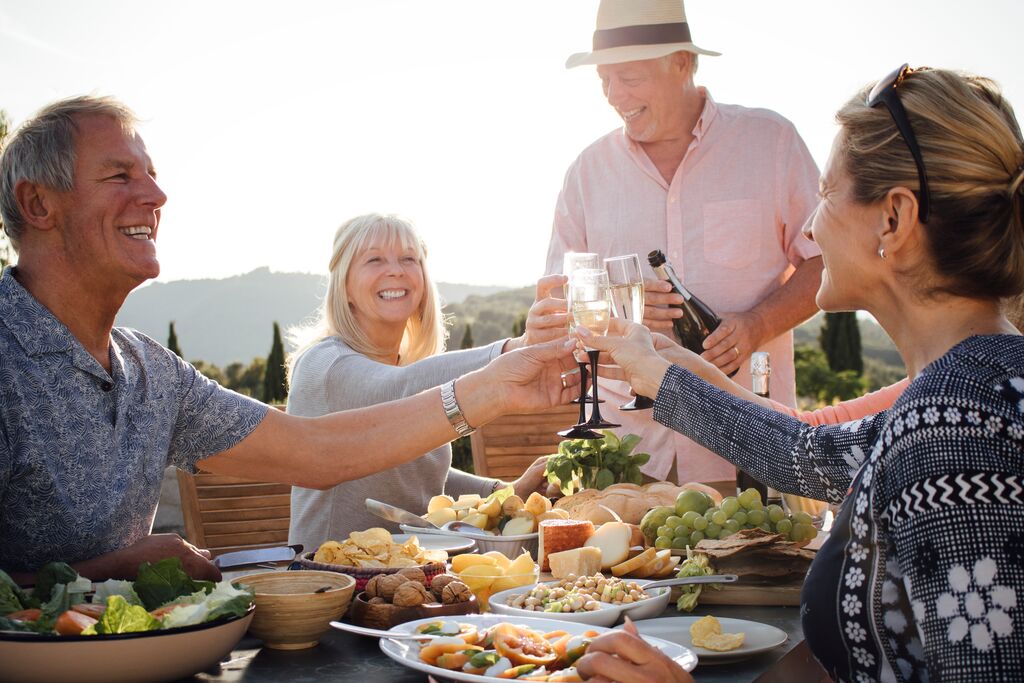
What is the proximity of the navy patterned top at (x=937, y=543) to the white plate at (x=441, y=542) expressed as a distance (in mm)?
941

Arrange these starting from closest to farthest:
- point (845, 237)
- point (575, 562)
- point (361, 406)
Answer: point (845, 237) < point (575, 562) < point (361, 406)

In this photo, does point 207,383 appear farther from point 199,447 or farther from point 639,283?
point 639,283

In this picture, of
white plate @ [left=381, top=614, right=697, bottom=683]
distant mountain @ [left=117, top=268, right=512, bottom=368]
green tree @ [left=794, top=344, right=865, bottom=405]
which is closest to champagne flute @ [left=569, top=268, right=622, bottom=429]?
white plate @ [left=381, top=614, right=697, bottom=683]

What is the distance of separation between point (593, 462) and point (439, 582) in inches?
47.7

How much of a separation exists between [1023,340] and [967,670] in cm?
58

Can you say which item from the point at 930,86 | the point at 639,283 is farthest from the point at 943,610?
the point at 639,283

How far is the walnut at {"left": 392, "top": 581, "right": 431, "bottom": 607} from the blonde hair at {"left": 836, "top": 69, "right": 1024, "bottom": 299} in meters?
1.14

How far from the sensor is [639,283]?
9.21 feet

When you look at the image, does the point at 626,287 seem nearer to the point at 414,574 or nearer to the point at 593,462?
the point at 593,462

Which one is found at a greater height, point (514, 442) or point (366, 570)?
point (366, 570)

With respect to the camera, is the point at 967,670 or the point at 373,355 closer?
the point at 967,670

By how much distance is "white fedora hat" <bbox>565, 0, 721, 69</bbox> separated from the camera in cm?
428

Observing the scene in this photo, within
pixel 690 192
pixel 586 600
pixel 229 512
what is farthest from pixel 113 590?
pixel 690 192

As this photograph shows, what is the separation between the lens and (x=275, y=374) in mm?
13414
